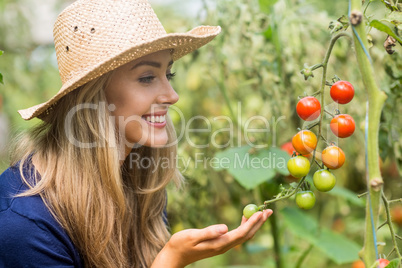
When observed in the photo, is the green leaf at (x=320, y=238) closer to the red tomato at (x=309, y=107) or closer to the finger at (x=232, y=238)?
the finger at (x=232, y=238)

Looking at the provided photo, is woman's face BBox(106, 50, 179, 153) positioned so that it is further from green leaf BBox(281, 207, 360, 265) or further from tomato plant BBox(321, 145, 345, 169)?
green leaf BBox(281, 207, 360, 265)

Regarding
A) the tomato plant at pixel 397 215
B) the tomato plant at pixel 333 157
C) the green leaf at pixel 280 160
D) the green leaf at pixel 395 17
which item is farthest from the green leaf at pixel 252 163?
the tomato plant at pixel 397 215

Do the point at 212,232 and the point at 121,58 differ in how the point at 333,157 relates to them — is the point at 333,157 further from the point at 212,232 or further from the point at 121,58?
the point at 121,58

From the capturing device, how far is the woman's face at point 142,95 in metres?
1.15

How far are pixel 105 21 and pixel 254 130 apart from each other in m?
0.83

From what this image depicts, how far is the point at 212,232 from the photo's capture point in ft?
3.11

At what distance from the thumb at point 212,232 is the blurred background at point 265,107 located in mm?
444

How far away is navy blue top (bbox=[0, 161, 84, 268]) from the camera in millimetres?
1021

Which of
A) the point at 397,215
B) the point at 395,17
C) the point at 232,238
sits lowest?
the point at 397,215

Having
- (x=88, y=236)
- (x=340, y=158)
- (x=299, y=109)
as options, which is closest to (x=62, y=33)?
(x=88, y=236)

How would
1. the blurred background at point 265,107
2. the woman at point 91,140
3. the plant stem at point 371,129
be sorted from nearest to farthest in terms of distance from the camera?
the plant stem at point 371,129 → the woman at point 91,140 → the blurred background at point 265,107

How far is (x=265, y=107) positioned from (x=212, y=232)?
1155mm

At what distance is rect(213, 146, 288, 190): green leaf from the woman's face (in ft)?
1.22

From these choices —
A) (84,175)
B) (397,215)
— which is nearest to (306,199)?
(84,175)
